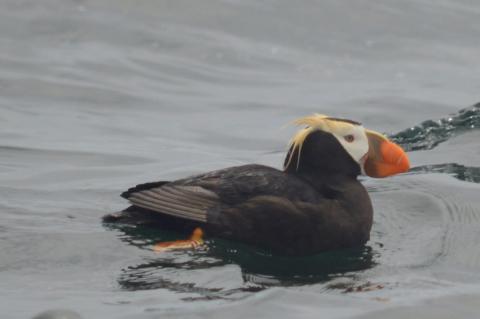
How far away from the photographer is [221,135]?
11055 mm

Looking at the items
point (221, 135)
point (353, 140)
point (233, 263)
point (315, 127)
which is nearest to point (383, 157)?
point (353, 140)

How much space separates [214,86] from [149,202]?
650 centimetres

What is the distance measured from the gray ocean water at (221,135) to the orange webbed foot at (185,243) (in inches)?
3.1

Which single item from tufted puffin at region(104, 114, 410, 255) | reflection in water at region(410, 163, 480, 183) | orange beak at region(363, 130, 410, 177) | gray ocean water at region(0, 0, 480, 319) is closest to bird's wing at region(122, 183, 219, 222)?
tufted puffin at region(104, 114, 410, 255)

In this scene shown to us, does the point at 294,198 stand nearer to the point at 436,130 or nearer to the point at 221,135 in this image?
the point at 436,130

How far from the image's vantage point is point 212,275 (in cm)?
627

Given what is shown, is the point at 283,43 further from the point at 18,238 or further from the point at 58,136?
the point at 18,238

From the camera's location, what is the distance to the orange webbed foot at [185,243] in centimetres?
662

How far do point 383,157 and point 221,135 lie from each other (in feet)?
13.6

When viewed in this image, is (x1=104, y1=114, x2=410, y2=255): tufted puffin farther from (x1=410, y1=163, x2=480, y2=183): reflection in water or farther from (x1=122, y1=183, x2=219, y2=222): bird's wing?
(x1=410, y1=163, x2=480, y2=183): reflection in water

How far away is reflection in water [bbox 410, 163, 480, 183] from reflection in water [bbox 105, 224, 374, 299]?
75.8 inches

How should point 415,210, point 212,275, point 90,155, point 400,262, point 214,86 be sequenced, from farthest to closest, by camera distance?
point 214,86, point 90,155, point 415,210, point 400,262, point 212,275

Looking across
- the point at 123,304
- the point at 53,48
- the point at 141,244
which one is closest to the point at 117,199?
the point at 141,244

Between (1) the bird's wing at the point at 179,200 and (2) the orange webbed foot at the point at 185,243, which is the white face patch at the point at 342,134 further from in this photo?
(2) the orange webbed foot at the point at 185,243
